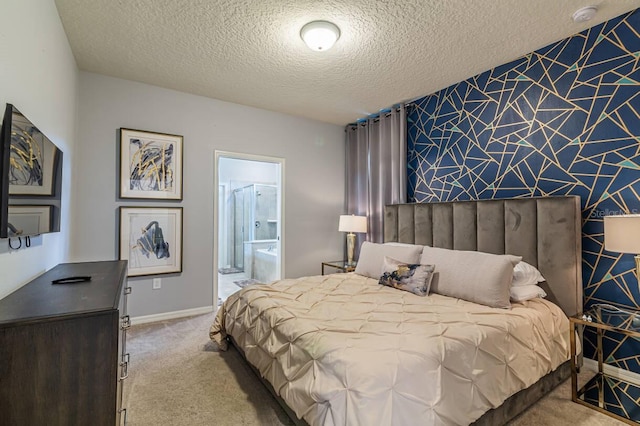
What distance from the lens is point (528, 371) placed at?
1.80 metres

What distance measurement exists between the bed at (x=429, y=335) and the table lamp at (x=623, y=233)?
1.42ft

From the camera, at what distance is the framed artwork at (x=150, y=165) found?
3277 millimetres

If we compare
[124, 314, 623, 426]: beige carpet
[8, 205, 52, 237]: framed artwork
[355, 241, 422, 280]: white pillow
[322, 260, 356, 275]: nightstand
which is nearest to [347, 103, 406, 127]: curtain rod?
[355, 241, 422, 280]: white pillow

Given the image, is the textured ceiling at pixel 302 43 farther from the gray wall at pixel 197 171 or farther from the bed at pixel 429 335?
the bed at pixel 429 335

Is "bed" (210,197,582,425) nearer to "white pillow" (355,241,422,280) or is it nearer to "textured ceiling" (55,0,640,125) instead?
"white pillow" (355,241,422,280)

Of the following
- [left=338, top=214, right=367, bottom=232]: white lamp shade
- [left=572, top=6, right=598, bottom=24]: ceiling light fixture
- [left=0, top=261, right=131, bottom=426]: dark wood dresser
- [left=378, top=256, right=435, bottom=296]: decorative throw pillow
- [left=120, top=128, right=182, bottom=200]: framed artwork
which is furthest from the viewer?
[left=338, top=214, right=367, bottom=232]: white lamp shade

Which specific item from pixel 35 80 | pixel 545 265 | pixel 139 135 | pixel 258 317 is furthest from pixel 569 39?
pixel 139 135

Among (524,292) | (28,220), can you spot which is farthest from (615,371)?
(28,220)

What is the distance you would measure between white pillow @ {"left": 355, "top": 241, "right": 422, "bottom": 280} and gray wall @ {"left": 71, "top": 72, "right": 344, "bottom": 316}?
1.44m

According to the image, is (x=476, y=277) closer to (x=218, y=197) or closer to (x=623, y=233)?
(x=623, y=233)

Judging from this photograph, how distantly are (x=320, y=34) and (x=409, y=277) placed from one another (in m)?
2.09

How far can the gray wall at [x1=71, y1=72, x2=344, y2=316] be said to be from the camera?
3139 millimetres

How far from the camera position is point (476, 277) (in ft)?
7.45

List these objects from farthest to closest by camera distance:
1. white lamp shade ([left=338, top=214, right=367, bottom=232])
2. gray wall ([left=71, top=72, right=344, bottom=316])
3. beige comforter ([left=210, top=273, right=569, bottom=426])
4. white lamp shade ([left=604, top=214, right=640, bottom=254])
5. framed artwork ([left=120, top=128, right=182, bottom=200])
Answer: white lamp shade ([left=338, top=214, right=367, bottom=232]), framed artwork ([left=120, top=128, right=182, bottom=200]), gray wall ([left=71, top=72, right=344, bottom=316]), white lamp shade ([left=604, top=214, right=640, bottom=254]), beige comforter ([left=210, top=273, right=569, bottom=426])
